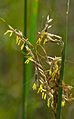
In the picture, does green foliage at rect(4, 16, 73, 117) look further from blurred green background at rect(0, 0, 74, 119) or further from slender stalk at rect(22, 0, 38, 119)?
blurred green background at rect(0, 0, 74, 119)

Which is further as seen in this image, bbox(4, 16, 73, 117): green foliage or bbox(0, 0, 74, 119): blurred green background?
bbox(0, 0, 74, 119): blurred green background

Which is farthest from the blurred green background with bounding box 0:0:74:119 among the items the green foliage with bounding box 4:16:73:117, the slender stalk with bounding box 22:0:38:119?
the green foliage with bounding box 4:16:73:117

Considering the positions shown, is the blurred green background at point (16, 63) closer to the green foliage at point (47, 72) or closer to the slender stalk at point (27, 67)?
the slender stalk at point (27, 67)

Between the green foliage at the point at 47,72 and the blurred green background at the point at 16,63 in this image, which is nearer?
the green foliage at the point at 47,72

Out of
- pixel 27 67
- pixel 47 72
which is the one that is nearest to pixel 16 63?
pixel 27 67

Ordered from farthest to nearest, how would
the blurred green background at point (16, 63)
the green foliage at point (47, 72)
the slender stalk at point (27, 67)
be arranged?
the blurred green background at point (16, 63) < the slender stalk at point (27, 67) < the green foliage at point (47, 72)

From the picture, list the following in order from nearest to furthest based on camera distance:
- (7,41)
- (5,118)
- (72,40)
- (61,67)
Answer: (61,67) < (5,118) < (7,41) < (72,40)

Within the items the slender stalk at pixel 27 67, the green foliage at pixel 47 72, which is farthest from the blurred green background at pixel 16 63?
the green foliage at pixel 47 72

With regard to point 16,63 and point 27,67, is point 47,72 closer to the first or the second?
point 27,67

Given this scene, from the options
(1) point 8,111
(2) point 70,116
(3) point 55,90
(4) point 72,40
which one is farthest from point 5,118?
(3) point 55,90

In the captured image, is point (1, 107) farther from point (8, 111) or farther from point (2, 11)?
point (2, 11)

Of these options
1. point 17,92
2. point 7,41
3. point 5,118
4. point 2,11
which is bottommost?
point 5,118
